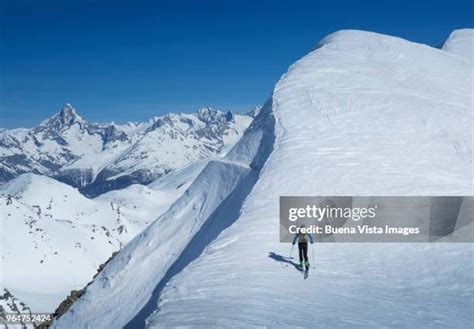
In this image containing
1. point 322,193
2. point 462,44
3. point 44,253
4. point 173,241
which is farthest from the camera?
point 44,253

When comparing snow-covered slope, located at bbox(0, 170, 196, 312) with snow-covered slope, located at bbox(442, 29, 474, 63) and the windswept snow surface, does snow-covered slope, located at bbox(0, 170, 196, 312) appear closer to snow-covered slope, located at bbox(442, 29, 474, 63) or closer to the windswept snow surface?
the windswept snow surface

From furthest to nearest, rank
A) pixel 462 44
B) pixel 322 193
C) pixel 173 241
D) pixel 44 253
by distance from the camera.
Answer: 1. pixel 44 253
2. pixel 462 44
3. pixel 173 241
4. pixel 322 193

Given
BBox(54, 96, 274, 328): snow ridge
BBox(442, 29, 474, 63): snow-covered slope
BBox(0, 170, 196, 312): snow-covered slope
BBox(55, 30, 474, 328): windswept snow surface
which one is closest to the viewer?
BBox(55, 30, 474, 328): windswept snow surface

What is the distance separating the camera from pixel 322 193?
2162 cm

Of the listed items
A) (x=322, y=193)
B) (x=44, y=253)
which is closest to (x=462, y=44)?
(x=322, y=193)

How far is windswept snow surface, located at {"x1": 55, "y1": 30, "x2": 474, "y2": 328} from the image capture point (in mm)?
12909

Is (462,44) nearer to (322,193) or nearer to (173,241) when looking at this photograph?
(173,241)

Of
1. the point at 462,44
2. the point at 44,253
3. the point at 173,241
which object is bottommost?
the point at 173,241

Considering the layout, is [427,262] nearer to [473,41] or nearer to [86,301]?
[86,301]

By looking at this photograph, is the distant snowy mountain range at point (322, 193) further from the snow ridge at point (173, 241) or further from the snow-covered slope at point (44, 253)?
the snow-covered slope at point (44, 253)

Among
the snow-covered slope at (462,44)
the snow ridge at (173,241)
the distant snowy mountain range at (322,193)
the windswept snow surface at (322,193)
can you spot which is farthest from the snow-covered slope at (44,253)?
the snow-covered slope at (462,44)

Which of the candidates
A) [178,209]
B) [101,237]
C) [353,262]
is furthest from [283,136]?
[101,237]

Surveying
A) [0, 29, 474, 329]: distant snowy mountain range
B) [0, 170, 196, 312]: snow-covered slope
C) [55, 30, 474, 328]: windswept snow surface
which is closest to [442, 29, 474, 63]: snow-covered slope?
[0, 29, 474, 329]: distant snowy mountain range

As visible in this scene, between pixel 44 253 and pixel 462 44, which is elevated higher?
pixel 462 44
